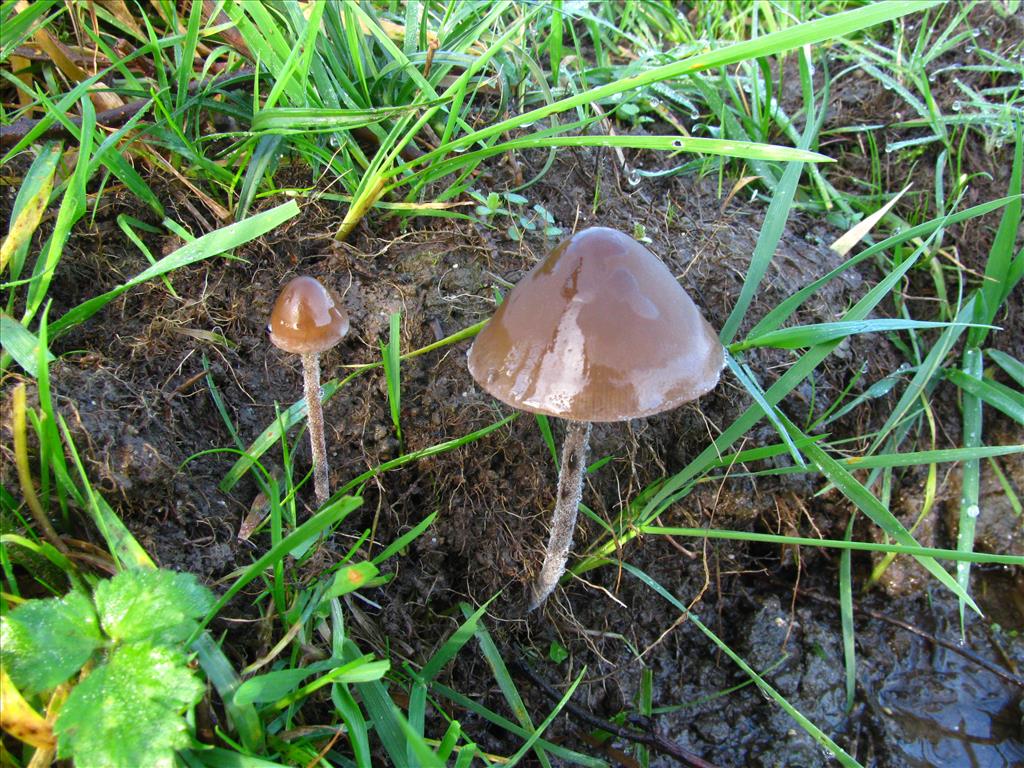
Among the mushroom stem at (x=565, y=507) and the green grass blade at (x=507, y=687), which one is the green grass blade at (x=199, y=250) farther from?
the green grass blade at (x=507, y=687)

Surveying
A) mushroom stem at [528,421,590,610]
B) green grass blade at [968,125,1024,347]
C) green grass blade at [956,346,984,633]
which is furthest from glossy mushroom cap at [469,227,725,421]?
green grass blade at [968,125,1024,347]

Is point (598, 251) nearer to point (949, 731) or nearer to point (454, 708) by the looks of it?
point (454, 708)

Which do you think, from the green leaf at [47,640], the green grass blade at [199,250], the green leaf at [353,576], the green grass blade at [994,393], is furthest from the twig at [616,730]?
the green grass blade at [994,393]

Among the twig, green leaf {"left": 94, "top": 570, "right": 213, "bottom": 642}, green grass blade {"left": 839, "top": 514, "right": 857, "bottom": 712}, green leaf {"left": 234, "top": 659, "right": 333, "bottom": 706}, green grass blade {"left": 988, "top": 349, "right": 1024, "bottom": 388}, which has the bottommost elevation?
green grass blade {"left": 839, "top": 514, "right": 857, "bottom": 712}

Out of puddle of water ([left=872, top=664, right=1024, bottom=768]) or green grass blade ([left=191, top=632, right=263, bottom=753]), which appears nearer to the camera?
green grass blade ([left=191, top=632, right=263, bottom=753])

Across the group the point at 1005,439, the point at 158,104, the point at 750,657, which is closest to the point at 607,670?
the point at 750,657

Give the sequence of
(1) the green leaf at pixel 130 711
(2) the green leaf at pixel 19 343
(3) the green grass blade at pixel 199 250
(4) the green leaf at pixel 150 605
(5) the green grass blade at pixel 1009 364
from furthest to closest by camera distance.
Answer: (5) the green grass blade at pixel 1009 364 < (3) the green grass blade at pixel 199 250 < (2) the green leaf at pixel 19 343 < (4) the green leaf at pixel 150 605 < (1) the green leaf at pixel 130 711

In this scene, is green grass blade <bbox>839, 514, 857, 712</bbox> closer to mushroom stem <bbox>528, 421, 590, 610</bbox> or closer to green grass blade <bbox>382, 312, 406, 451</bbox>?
mushroom stem <bbox>528, 421, 590, 610</bbox>

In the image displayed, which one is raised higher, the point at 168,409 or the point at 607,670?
the point at 168,409
